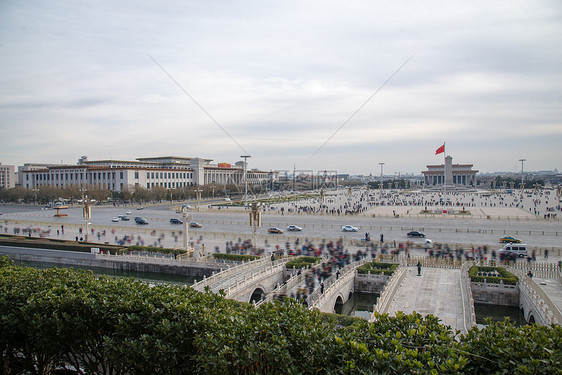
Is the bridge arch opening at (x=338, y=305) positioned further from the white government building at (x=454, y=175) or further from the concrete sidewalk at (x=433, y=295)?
the white government building at (x=454, y=175)

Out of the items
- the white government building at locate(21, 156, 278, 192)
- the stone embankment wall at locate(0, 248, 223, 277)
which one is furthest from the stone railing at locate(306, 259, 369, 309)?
the white government building at locate(21, 156, 278, 192)

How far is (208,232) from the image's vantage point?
39.4 meters

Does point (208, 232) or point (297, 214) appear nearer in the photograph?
point (208, 232)

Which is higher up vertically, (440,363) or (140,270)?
(440,363)

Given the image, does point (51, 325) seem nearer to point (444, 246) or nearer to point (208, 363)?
point (208, 363)

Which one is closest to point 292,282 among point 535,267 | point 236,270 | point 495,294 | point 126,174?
point 236,270

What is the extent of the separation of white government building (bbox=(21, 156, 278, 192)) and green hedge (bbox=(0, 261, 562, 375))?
78.7 metres

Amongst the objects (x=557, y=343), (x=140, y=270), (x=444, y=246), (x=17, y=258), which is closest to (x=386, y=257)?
(x=444, y=246)

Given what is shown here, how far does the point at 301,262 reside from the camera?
81.9 ft

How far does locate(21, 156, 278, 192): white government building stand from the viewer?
87312mm

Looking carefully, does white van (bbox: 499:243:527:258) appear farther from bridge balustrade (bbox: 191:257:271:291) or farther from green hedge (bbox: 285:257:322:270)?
bridge balustrade (bbox: 191:257:271:291)

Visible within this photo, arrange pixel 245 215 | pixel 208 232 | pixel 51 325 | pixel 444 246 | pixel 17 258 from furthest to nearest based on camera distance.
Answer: pixel 245 215 < pixel 208 232 < pixel 17 258 < pixel 444 246 < pixel 51 325

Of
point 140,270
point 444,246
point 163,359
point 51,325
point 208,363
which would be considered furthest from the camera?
point 444,246

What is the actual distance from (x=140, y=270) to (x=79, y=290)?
68.8 ft
